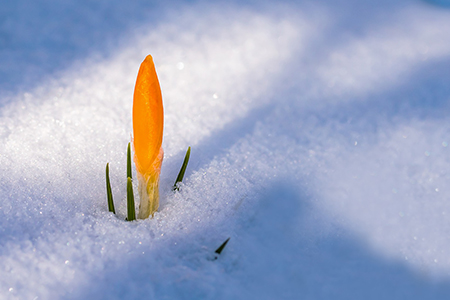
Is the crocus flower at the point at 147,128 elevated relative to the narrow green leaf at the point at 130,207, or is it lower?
elevated

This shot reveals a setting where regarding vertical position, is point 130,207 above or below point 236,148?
below

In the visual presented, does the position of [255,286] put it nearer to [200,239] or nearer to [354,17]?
[200,239]

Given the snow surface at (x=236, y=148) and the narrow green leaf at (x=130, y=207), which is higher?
the snow surface at (x=236, y=148)

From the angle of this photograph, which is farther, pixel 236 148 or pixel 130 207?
pixel 236 148

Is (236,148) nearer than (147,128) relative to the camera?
No
